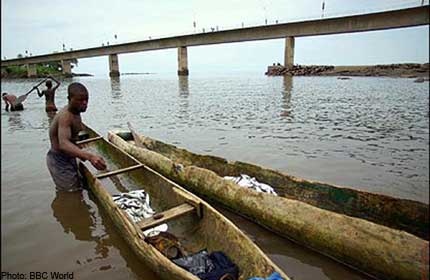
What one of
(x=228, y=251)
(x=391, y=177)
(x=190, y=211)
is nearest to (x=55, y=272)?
(x=190, y=211)

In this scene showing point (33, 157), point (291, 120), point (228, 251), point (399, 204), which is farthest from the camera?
point (291, 120)

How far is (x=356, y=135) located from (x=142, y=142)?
6359 mm

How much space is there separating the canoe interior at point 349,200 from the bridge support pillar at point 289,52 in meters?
39.3

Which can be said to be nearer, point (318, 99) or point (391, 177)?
point (391, 177)

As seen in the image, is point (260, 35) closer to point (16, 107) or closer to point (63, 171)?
point (16, 107)

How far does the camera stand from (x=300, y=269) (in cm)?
375

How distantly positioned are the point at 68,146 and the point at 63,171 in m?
0.84

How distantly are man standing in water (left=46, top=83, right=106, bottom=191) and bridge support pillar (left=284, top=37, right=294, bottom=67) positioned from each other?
A: 3990 cm

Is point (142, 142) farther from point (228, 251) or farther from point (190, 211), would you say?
point (228, 251)

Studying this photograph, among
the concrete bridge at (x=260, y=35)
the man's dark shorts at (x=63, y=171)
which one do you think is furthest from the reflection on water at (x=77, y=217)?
the concrete bridge at (x=260, y=35)

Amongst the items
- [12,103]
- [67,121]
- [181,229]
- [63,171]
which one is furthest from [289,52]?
[181,229]

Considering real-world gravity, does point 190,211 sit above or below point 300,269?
above

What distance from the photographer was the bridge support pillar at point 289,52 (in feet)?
139

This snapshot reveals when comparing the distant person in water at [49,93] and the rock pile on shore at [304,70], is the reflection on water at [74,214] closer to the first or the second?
the distant person in water at [49,93]
